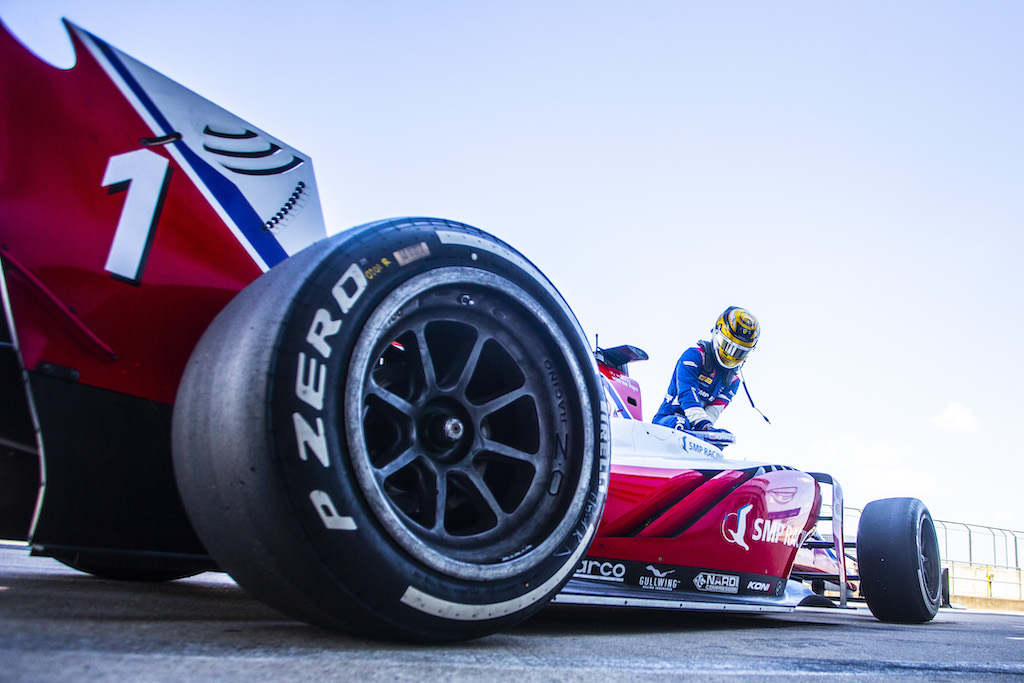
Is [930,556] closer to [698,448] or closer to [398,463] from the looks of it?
[698,448]

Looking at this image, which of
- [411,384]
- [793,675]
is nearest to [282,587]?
[411,384]

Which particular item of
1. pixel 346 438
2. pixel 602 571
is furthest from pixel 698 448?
pixel 346 438

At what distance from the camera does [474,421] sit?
1.73m

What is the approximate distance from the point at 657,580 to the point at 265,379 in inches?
75.4

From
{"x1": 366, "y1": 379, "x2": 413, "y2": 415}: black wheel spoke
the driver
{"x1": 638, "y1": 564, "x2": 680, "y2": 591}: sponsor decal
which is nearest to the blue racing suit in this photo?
the driver

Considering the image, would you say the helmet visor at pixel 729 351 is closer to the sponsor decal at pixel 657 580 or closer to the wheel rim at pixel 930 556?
the wheel rim at pixel 930 556

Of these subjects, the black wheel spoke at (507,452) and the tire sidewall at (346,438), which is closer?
the tire sidewall at (346,438)

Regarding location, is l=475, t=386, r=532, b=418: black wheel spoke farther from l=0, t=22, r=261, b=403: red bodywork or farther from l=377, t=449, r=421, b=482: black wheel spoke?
l=0, t=22, r=261, b=403: red bodywork

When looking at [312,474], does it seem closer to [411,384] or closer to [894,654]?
[411,384]

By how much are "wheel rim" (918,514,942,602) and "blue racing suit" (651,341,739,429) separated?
1.34 meters

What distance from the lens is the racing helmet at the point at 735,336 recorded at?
4688 millimetres

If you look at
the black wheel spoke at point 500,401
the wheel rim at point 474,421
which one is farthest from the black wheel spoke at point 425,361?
the black wheel spoke at point 500,401

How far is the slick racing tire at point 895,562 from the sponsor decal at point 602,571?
217 centimetres

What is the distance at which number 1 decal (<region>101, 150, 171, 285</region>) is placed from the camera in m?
1.54
